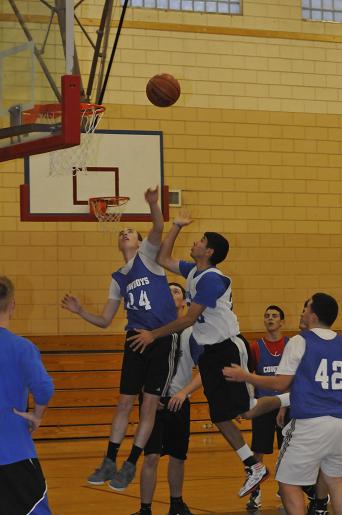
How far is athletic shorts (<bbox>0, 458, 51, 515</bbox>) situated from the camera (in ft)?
15.6

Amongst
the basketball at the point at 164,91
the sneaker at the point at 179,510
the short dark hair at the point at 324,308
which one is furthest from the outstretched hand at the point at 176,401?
the basketball at the point at 164,91

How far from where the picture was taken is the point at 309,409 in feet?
19.0

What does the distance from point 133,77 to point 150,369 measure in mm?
7970

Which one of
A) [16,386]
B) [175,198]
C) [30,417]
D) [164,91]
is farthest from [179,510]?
[175,198]

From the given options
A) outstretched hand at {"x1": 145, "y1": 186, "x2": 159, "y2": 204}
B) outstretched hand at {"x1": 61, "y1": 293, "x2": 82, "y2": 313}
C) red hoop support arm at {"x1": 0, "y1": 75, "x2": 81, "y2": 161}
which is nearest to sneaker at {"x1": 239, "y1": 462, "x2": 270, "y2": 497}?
outstretched hand at {"x1": 61, "y1": 293, "x2": 82, "y2": 313}

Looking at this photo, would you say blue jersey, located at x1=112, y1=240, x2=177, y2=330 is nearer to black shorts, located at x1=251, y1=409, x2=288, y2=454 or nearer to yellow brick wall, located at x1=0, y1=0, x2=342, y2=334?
black shorts, located at x1=251, y1=409, x2=288, y2=454

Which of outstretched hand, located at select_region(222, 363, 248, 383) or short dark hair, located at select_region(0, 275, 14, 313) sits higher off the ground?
short dark hair, located at select_region(0, 275, 14, 313)

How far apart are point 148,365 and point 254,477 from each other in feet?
3.84

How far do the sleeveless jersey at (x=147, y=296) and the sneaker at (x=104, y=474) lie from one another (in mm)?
1054

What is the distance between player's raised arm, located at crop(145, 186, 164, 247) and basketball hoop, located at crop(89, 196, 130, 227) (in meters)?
4.91

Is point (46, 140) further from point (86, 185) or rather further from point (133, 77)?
point (133, 77)

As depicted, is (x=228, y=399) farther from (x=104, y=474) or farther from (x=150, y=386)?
(x=104, y=474)

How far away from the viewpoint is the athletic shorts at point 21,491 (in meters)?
4.76

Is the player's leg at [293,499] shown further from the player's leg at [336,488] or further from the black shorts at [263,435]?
the black shorts at [263,435]
